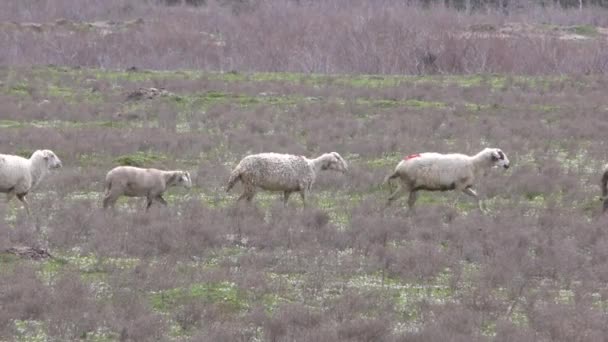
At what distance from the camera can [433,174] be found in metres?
23.1

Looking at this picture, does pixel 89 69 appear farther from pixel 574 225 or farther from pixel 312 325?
pixel 312 325

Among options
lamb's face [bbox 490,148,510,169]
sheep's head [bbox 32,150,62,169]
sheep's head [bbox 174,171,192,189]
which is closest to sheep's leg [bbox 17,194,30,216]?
sheep's head [bbox 32,150,62,169]

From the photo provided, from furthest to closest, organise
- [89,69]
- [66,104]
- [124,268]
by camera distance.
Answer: [89,69], [66,104], [124,268]

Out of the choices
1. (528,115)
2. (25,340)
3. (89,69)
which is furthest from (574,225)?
(89,69)

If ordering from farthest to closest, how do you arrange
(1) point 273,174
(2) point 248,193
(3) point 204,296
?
(2) point 248,193 → (1) point 273,174 → (3) point 204,296

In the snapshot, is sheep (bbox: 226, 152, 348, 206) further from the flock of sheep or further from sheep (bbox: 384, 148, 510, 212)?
sheep (bbox: 384, 148, 510, 212)

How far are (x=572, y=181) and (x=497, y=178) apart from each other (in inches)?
67.7

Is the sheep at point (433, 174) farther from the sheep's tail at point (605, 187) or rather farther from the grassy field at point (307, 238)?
the sheep's tail at point (605, 187)

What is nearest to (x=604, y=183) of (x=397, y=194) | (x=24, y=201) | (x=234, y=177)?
(x=397, y=194)

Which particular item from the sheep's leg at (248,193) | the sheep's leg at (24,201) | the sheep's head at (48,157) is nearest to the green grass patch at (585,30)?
the sheep's leg at (248,193)

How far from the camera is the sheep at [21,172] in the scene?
72.6 feet

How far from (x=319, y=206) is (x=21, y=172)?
5.97 m

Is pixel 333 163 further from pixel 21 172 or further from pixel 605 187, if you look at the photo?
pixel 21 172

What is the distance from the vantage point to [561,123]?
36.9 metres
